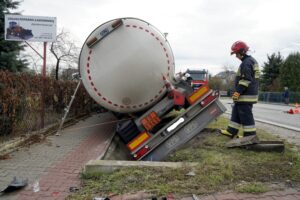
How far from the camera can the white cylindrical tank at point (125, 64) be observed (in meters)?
5.64

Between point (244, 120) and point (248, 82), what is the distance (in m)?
0.70

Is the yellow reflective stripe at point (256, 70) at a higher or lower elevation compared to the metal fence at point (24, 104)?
higher

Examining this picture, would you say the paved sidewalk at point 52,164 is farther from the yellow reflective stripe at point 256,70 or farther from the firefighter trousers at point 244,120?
the yellow reflective stripe at point 256,70

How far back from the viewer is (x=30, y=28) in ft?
22.5

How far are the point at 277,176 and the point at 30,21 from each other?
5.77 m

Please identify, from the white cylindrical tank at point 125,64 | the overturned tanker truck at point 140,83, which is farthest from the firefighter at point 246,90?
the white cylindrical tank at point 125,64

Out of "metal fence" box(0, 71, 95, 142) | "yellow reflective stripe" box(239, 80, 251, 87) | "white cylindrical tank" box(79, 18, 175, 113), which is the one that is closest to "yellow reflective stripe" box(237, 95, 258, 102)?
"yellow reflective stripe" box(239, 80, 251, 87)

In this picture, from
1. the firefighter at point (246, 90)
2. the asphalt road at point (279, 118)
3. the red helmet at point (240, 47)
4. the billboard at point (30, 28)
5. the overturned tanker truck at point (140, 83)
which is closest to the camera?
the overturned tanker truck at point (140, 83)

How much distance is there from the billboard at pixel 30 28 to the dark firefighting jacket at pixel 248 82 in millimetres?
4192

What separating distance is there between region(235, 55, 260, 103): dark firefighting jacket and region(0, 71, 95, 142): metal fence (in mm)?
4139

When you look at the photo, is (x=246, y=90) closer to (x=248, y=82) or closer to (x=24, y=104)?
(x=248, y=82)

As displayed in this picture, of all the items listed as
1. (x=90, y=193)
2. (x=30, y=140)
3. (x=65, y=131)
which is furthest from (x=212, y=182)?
(x=65, y=131)

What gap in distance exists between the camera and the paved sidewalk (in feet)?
11.7

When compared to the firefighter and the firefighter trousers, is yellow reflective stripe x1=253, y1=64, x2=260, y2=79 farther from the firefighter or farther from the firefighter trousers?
the firefighter trousers
